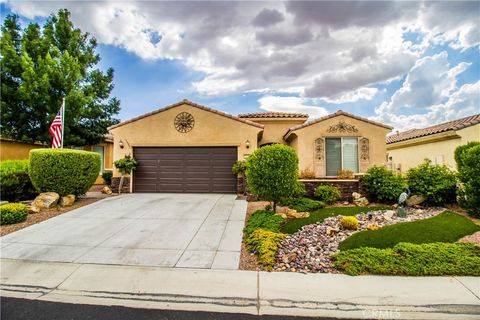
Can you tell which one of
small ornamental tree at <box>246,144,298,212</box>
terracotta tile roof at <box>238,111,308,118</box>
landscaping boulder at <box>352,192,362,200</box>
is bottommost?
landscaping boulder at <box>352,192,362,200</box>

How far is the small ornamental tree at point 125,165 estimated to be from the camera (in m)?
12.0

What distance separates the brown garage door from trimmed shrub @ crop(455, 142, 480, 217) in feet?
27.2

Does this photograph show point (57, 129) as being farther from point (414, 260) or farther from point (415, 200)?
point (415, 200)

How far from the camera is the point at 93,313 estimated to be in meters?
3.44

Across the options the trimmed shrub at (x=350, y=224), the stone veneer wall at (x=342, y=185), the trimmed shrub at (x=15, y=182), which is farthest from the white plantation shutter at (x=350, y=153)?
the trimmed shrub at (x=15, y=182)

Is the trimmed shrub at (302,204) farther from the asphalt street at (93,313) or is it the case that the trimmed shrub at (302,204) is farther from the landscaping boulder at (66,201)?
the landscaping boulder at (66,201)

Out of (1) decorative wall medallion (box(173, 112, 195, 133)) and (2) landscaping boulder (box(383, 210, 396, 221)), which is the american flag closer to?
(1) decorative wall medallion (box(173, 112, 195, 133))

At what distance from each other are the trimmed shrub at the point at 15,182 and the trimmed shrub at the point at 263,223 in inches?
367

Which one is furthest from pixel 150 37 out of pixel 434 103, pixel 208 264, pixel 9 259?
pixel 434 103

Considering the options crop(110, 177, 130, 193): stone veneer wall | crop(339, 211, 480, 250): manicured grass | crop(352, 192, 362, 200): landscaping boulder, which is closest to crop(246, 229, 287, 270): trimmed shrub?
crop(339, 211, 480, 250): manicured grass

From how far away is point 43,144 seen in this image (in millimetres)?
14422

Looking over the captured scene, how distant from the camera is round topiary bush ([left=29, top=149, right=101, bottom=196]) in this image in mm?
9164

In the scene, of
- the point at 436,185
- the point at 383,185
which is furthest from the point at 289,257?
the point at 436,185

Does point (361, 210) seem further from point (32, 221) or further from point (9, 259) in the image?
point (32, 221)
